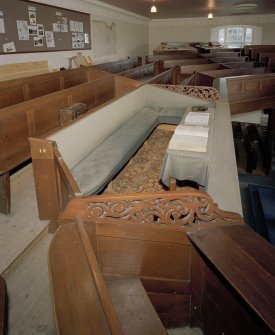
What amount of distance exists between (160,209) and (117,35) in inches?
437

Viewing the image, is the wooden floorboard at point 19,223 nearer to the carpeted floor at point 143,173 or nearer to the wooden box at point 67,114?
the wooden box at point 67,114

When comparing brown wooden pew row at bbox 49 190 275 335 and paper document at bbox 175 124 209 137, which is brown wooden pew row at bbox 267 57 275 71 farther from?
brown wooden pew row at bbox 49 190 275 335

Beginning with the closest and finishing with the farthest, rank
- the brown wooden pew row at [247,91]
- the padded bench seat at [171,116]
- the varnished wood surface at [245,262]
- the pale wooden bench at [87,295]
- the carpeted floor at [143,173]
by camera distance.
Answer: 1. the pale wooden bench at [87,295]
2. the varnished wood surface at [245,262]
3. the carpeted floor at [143,173]
4. the padded bench seat at [171,116]
5. the brown wooden pew row at [247,91]

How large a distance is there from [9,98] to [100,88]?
175 cm

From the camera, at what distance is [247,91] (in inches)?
291

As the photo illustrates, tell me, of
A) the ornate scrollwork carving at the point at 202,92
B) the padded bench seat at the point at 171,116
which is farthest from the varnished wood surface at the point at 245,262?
the ornate scrollwork carving at the point at 202,92

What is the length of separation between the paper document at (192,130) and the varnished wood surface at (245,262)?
78.9 inches

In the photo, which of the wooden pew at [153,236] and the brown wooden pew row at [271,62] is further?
the brown wooden pew row at [271,62]

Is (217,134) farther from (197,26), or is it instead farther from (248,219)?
(197,26)

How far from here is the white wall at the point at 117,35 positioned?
6728 mm

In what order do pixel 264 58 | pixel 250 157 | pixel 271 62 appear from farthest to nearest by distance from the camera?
pixel 264 58, pixel 271 62, pixel 250 157

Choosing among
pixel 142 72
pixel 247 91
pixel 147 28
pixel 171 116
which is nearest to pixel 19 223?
pixel 171 116

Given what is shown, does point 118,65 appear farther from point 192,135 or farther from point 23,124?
point 23,124

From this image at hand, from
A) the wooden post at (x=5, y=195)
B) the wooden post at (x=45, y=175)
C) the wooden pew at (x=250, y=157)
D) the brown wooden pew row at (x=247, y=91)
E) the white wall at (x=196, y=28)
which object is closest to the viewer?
the wooden post at (x=45, y=175)
